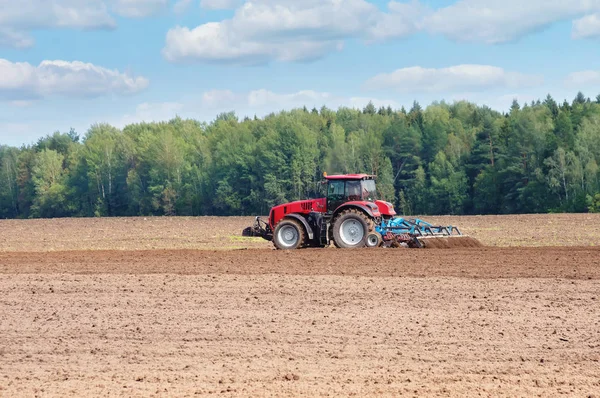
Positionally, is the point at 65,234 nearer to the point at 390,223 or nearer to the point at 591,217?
the point at 390,223

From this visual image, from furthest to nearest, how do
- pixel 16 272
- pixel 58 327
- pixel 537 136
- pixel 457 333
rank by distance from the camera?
pixel 537 136
pixel 16 272
pixel 58 327
pixel 457 333

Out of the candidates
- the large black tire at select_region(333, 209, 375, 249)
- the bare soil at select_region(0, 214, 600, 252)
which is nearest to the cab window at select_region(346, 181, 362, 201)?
the large black tire at select_region(333, 209, 375, 249)

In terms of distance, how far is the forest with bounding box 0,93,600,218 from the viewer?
66.2m


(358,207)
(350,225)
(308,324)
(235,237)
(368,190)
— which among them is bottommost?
(308,324)

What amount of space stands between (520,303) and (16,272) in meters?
12.8

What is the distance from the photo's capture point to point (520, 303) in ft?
47.5

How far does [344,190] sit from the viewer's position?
76.2 ft

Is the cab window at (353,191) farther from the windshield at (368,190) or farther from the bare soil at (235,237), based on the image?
the bare soil at (235,237)

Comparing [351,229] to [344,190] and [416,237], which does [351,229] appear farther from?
[416,237]

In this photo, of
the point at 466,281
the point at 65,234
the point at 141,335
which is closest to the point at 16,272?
the point at 141,335

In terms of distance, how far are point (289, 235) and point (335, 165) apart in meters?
50.4

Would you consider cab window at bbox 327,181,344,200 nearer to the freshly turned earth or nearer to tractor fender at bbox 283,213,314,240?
tractor fender at bbox 283,213,314,240

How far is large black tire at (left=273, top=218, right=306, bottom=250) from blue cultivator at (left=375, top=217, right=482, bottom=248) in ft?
7.40

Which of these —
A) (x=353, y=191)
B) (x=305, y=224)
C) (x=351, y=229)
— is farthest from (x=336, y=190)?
(x=305, y=224)
